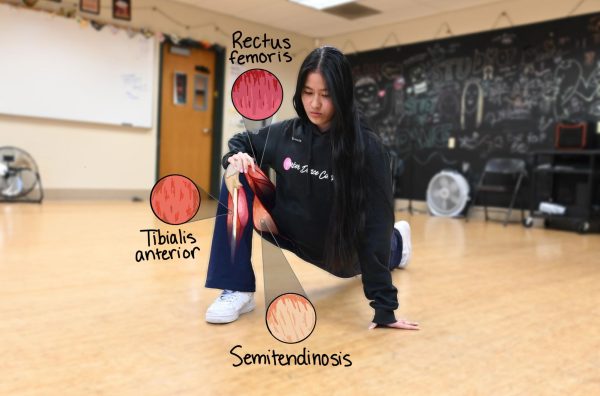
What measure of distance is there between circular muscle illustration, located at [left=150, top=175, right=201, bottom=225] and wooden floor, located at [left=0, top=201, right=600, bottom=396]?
0.46 ft

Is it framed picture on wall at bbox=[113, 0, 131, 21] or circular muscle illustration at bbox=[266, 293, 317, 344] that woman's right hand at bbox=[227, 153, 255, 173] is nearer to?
circular muscle illustration at bbox=[266, 293, 317, 344]

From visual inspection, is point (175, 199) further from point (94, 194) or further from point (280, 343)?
point (94, 194)

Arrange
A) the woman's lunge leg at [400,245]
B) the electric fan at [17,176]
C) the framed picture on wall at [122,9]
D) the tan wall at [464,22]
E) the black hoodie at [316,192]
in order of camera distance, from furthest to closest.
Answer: the framed picture on wall at [122,9] → the tan wall at [464,22] → the electric fan at [17,176] → the woman's lunge leg at [400,245] → the black hoodie at [316,192]

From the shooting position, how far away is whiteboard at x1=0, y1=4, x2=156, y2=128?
195 inches

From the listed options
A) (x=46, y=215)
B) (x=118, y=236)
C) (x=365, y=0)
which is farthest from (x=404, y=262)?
(x=365, y=0)

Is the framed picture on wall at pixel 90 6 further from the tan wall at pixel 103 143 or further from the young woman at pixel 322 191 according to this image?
the young woman at pixel 322 191

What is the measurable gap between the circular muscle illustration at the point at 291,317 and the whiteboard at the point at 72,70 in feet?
16.3

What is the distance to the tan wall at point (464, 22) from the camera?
16.7 feet

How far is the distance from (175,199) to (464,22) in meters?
5.56

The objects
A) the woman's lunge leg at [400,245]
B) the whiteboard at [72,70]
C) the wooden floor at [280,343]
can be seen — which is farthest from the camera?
the whiteboard at [72,70]

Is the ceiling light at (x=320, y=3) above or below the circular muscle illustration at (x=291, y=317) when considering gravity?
above

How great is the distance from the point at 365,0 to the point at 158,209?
5230 millimetres

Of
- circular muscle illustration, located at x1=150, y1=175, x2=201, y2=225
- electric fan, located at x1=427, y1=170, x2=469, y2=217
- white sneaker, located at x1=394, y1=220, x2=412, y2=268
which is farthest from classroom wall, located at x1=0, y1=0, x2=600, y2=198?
circular muscle illustration, located at x1=150, y1=175, x2=201, y2=225

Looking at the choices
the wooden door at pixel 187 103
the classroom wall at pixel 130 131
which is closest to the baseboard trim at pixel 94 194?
the classroom wall at pixel 130 131
